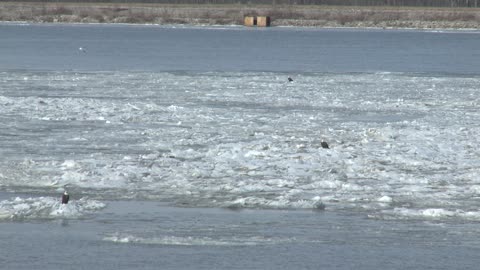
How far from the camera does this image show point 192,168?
12.8 meters

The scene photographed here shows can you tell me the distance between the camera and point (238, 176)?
12.3 metres

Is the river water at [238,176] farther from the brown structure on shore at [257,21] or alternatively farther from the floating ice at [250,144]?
the brown structure on shore at [257,21]

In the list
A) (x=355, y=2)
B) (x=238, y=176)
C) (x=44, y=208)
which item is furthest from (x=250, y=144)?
(x=355, y=2)

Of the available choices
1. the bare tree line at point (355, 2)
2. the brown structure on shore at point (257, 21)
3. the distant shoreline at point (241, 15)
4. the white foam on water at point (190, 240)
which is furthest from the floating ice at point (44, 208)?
the bare tree line at point (355, 2)

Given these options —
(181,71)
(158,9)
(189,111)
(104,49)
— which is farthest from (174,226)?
(158,9)

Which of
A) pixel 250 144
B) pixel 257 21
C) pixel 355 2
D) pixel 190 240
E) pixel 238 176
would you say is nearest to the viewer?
pixel 190 240

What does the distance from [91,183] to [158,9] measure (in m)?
88.7

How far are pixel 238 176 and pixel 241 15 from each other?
85476 mm

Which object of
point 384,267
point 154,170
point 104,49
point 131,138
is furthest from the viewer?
point 104,49

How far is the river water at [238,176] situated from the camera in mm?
9031

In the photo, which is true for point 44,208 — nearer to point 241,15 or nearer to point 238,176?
point 238,176

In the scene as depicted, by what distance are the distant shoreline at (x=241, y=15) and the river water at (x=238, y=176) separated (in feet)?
216

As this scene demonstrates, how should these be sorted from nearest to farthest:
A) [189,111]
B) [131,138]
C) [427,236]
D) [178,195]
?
1. [427,236]
2. [178,195]
3. [131,138]
4. [189,111]

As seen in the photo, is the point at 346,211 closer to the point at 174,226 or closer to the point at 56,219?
the point at 174,226
